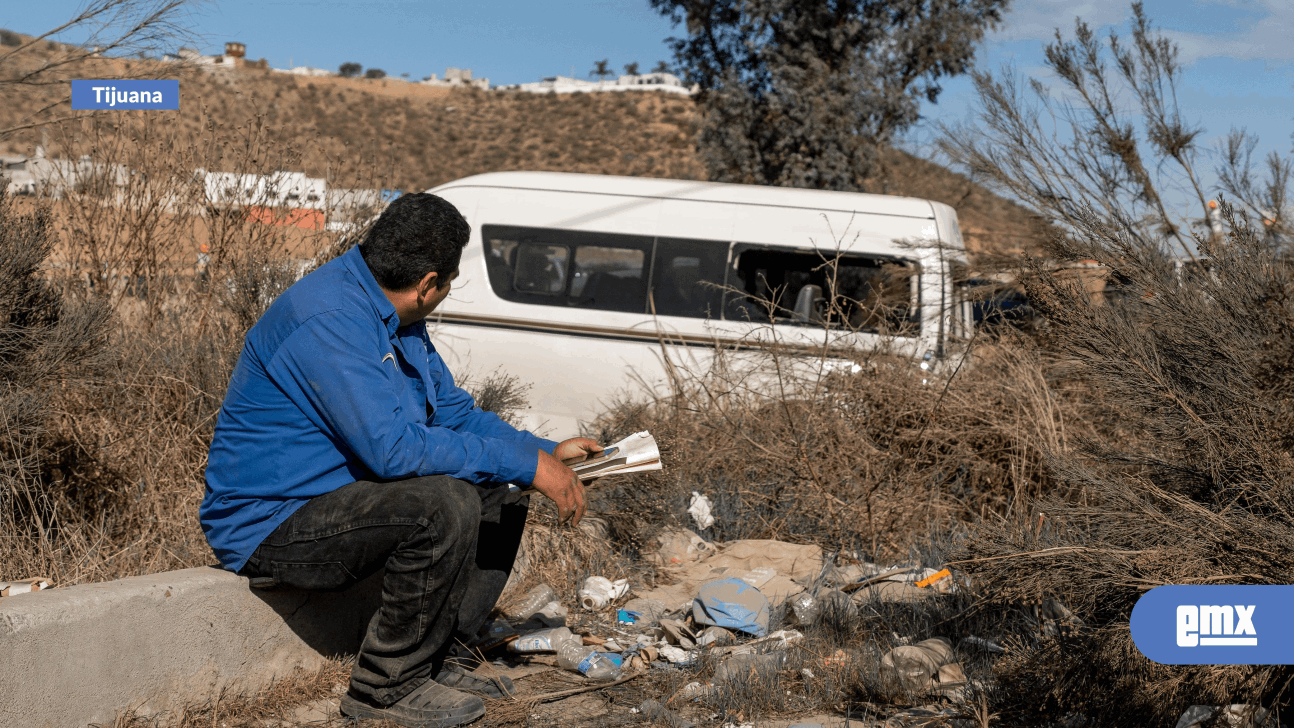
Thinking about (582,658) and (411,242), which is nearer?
(411,242)

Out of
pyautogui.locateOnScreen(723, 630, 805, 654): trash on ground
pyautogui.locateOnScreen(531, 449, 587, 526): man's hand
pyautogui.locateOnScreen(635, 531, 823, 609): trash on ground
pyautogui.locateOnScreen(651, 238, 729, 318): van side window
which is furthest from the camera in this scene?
pyautogui.locateOnScreen(651, 238, 729, 318): van side window

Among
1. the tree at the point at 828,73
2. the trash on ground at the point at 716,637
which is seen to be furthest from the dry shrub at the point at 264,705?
the tree at the point at 828,73

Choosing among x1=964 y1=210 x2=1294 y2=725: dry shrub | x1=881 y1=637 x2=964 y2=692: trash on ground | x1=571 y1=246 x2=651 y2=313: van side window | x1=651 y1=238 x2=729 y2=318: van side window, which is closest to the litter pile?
x1=881 y1=637 x2=964 y2=692: trash on ground

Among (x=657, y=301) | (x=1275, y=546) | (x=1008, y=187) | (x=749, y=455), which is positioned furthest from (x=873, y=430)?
(x=1275, y=546)

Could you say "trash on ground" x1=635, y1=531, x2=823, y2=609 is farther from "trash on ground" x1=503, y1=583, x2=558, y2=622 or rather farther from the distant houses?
the distant houses

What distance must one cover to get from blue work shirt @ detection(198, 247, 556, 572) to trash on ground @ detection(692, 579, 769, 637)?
50.3 inches

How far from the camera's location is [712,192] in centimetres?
760

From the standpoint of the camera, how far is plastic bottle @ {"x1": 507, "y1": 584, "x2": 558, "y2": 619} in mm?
3990

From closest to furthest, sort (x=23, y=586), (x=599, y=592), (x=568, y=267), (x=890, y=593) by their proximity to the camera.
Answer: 1. (x=23, y=586)
2. (x=890, y=593)
3. (x=599, y=592)
4. (x=568, y=267)

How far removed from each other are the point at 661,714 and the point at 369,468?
118 centimetres

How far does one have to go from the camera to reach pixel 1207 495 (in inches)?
109

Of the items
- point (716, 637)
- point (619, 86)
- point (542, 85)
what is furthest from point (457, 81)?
point (716, 637)

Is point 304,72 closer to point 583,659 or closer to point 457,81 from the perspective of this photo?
point 457,81

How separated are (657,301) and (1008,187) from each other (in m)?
2.64
